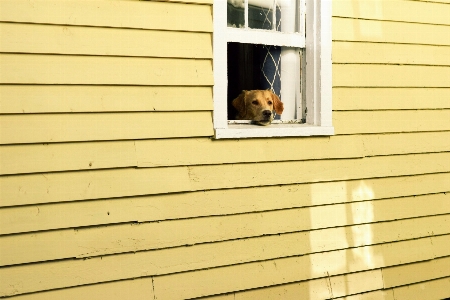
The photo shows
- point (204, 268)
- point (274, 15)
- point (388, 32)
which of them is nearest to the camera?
point (204, 268)

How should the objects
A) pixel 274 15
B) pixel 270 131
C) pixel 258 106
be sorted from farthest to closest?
pixel 274 15 < pixel 258 106 < pixel 270 131

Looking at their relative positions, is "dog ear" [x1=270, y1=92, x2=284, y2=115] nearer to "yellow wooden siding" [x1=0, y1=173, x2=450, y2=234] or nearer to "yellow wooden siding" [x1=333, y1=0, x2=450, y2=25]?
"yellow wooden siding" [x1=0, y1=173, x2=450, y2=234]

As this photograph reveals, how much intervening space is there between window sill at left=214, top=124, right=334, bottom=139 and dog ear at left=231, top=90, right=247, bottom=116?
154 mm

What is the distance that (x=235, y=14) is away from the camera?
3.81 meters

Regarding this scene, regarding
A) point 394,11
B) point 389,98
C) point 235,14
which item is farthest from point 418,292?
point 235,14

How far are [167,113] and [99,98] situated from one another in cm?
45

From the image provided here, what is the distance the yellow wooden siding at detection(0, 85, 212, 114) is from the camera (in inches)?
121

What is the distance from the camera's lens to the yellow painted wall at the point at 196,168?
10.3 feet

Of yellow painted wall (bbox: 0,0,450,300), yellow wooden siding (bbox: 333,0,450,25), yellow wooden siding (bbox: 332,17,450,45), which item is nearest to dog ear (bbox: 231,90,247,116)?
yellow painted wall (bbox: 0,0,450,300)

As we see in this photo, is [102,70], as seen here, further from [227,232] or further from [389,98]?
[389,98]

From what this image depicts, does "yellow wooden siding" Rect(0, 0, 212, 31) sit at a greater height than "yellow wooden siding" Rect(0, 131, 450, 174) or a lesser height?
greater

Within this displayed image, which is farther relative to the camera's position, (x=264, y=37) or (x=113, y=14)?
(x=264, y=37)

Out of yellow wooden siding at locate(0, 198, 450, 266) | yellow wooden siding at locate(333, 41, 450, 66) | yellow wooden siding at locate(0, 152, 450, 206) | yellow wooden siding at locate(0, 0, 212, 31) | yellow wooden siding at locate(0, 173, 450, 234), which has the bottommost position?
yellow wooden siding at locate(0, 198, 450, 266)

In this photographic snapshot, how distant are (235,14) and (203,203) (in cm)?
136
